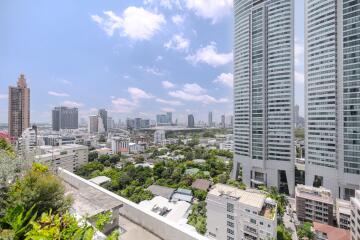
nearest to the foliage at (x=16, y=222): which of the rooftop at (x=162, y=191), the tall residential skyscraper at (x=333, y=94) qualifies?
the rooftop at (x=162, y=191)

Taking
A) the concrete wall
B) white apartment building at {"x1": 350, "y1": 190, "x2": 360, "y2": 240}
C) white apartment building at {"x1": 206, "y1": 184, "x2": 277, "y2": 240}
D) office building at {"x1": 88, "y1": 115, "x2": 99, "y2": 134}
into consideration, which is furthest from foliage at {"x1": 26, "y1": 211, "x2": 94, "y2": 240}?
office building at {"x1": 88, "y1": 115, "x2": 99, "y2": 134}

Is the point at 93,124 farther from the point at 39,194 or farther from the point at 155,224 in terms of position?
the point at 155,224

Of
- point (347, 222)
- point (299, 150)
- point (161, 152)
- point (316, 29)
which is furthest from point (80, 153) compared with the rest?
point (299, 150)

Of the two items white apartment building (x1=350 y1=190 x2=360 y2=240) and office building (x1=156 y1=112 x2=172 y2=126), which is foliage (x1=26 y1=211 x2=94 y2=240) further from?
office building (x1=156 y1=112 x2=172 y2=126)

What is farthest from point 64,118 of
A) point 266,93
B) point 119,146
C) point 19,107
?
point 266,93

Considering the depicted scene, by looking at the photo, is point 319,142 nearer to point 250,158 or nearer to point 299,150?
point 250,158
